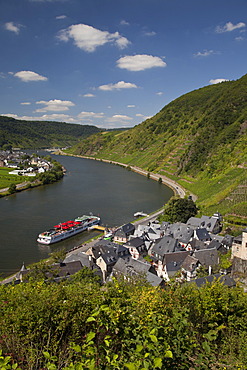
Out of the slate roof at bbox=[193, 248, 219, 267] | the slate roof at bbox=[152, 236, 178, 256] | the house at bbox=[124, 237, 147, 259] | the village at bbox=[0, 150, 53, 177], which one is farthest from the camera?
the village at bbox=[0, 150, 53, 177]

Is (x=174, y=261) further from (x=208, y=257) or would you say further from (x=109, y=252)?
(x=109, y=252)

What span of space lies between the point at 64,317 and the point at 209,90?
180 metres

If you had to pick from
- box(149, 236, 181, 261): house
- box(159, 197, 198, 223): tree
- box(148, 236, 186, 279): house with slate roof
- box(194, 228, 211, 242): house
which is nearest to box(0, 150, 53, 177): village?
box(159, 197, 198, 223): tree

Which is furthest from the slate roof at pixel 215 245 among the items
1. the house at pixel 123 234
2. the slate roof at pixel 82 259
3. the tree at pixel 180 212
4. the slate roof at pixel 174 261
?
the slate roof at pixel 82 259

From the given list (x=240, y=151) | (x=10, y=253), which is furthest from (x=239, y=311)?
(x=240, y=151)

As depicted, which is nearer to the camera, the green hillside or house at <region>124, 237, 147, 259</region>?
house at <region>124, 237, 147, 259</region>

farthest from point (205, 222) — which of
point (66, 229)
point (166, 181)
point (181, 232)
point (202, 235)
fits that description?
point (166, 181)

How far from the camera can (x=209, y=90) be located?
164 metres

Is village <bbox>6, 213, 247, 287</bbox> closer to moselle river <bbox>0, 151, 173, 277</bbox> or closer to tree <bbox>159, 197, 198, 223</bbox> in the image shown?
tree <bbox>159, 197, 198, 223</bbox>

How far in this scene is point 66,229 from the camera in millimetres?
41375

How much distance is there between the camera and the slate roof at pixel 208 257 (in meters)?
27.3

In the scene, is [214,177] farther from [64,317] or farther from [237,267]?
[64,317]

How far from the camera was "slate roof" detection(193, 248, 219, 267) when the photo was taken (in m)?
27.3

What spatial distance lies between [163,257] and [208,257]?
5.06 metres
